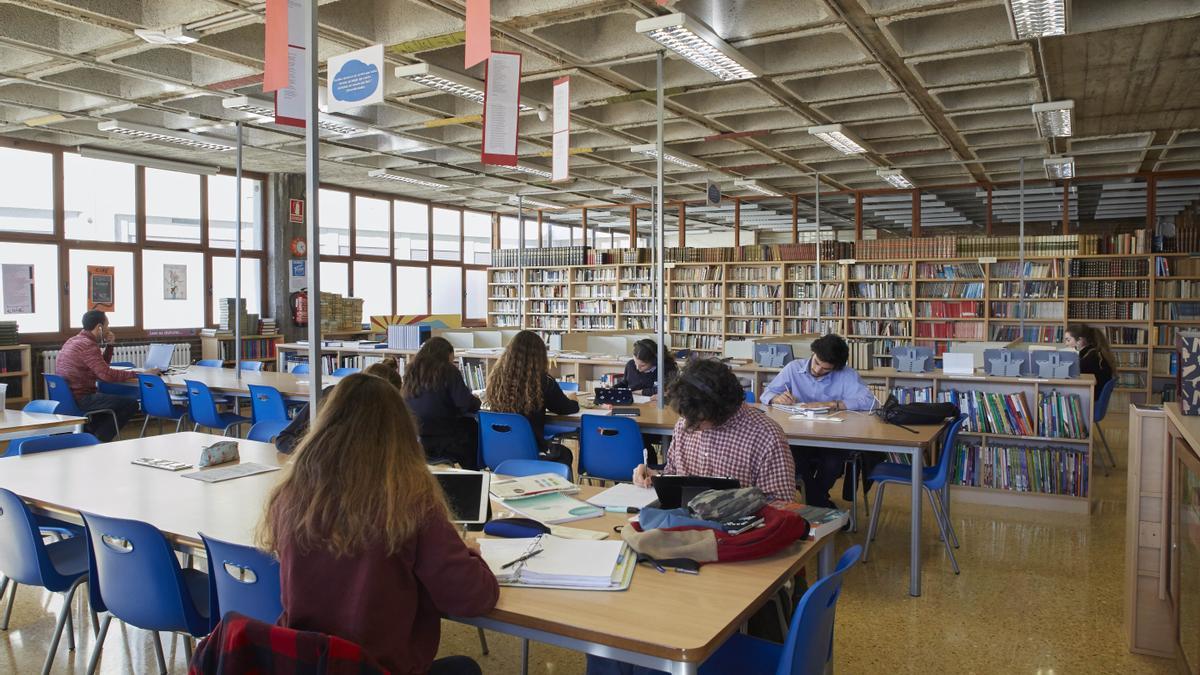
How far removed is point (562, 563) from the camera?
212 cm

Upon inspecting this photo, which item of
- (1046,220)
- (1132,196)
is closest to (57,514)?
(1132,196)

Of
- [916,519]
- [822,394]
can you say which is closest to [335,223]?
[822,394]

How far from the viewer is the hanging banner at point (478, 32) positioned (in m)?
3.02

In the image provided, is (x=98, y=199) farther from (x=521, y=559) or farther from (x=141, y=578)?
(x=521, y=559)

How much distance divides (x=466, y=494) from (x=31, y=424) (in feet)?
10.4

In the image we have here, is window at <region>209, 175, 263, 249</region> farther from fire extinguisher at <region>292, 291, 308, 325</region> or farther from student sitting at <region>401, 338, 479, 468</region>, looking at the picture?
student sitting at <region>401, 338, 479, 468</region>

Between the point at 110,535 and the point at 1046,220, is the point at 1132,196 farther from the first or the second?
the point at 110,535

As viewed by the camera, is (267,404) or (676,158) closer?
(267,404)

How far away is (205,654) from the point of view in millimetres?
1608

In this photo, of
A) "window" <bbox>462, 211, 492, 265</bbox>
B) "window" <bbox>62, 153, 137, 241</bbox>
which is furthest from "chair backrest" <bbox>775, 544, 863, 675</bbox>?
"window" <bbox>462, 211, 492, 265</bbox>

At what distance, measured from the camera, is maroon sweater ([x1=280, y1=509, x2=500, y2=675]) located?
5.82ft

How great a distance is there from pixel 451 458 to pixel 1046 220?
50.9 feet

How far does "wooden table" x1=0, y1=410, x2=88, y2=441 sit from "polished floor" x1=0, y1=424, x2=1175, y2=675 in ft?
2.87

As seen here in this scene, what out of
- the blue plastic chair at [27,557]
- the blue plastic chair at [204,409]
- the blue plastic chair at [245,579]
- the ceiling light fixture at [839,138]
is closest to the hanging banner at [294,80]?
the blue plastic chair at [27,557]
